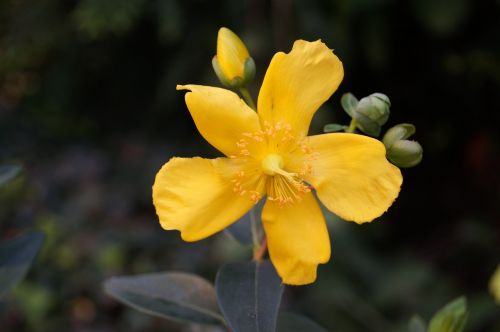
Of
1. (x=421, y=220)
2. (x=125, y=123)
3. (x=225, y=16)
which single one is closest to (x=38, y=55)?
(x=125, y=123)

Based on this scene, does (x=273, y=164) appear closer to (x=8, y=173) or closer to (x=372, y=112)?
(x=372, y=112)

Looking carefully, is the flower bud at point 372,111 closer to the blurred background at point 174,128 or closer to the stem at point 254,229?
the stem at point 254,229

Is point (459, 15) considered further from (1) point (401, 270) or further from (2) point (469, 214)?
(2) point (469, 214)

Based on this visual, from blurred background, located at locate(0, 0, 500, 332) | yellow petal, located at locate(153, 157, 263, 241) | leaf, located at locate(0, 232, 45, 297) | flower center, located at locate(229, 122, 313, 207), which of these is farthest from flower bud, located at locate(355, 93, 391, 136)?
blurred background, located at locate(0, 0, 500, 332)


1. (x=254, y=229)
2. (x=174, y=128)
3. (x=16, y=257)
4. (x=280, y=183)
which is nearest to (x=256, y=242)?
(x=254, y=229)

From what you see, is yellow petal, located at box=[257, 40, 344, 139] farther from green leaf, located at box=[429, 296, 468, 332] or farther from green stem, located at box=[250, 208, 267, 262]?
green leaf, located at box=[429, 296, 468, 332]

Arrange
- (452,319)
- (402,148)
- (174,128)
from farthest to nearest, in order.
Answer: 1. (174,128)
2. (452,319)
3. (402,148)
